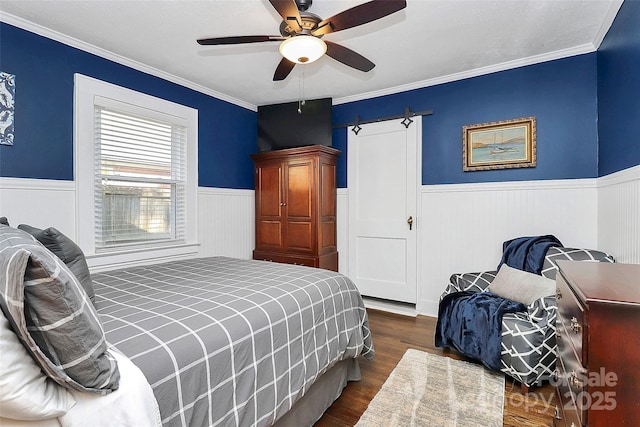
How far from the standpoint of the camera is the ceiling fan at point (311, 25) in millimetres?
1648

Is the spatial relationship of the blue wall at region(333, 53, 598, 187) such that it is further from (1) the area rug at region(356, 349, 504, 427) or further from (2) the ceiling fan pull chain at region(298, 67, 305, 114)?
(1) the area rug at region(356, 349, 504, 427)

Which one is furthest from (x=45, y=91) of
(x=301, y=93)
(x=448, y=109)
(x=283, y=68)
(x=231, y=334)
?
(x=448, y=109)

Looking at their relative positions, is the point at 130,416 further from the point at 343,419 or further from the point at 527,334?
the point at 527,334

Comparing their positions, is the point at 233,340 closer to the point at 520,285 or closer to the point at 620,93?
the point at 520,285

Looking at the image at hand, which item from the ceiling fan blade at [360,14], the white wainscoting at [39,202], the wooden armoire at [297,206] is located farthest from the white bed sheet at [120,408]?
the wooden armoire at [297,206]

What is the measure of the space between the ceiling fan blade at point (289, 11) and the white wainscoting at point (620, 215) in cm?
219

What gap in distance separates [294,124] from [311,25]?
2194mm

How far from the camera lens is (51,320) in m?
0.78

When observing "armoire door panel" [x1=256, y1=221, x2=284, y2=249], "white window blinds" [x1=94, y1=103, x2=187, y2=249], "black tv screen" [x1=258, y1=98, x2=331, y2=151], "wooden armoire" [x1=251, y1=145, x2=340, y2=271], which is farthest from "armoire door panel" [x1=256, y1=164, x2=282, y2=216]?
"white window blinds" [x1=94, y1=103, x2=187, y2=249]

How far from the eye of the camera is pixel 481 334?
7.33 feet

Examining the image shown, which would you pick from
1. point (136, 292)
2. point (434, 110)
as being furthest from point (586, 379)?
point (434, 110)

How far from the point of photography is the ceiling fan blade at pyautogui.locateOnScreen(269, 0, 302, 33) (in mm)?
1631

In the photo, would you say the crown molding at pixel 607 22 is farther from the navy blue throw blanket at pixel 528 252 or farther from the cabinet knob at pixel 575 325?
the cabinet knob at pixel 575 325

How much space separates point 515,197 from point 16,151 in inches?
166
